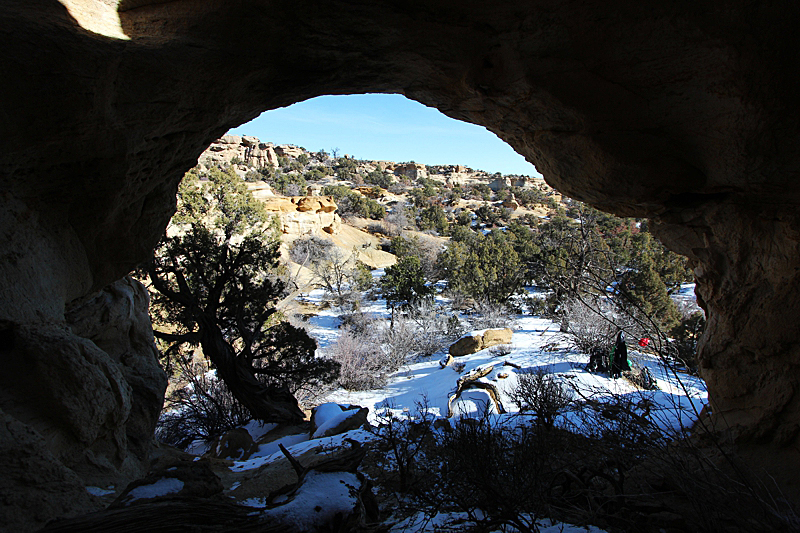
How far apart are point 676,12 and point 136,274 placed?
28.3ft

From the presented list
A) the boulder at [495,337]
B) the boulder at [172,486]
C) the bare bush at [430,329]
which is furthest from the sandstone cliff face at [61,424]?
the bare bush at [430,329]

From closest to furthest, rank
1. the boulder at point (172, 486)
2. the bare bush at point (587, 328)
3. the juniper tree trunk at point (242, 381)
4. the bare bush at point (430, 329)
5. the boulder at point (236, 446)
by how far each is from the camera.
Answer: the boulder at point (172, 486) < the boulder at point (236, 446) < the juniper tree trunk at point (242, 381) < the bare bush at point (587, 328) < the bare bush at point (430, 329)

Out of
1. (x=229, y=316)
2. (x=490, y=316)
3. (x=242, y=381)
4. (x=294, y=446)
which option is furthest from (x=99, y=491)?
(x=490, y=316)

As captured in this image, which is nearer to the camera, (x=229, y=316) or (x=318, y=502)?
(x=318, y=502)

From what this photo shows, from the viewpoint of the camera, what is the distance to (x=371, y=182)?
4588 cm

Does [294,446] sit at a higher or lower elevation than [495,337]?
higher

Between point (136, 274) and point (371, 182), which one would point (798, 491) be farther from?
point (371, 182)

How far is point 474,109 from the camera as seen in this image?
3.70m

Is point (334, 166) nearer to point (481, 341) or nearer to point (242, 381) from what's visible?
point (481, 341)

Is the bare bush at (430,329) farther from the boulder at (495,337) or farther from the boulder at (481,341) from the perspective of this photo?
the boulder at (495,337)

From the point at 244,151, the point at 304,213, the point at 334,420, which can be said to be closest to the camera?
the point at 334,420

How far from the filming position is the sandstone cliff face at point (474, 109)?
7.94 ft

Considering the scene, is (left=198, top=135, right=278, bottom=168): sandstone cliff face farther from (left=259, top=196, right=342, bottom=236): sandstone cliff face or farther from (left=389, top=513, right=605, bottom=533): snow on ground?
(left=389, top=513, right=605, bottom=533): snow on ground

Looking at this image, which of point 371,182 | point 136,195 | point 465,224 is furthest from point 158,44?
point 371,182
